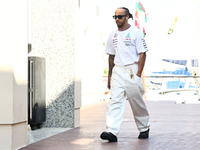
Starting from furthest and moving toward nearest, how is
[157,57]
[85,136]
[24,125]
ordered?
1. [157,57]
2. [85,136]
3. [24,125]

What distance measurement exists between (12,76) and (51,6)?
9.55 feet

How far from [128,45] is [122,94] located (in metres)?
0.66

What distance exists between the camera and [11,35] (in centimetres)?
425

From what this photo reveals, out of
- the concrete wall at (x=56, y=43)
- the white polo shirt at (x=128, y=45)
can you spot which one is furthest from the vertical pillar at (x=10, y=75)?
the concrete wall at (x=56, y=43)

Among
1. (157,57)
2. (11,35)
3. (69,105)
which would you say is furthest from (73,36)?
(157,57)

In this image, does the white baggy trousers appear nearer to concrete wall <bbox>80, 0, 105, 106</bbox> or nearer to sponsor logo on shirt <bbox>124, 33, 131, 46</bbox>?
sponsor logo on shirt <bbox>124, 33, 131, 46</bbox>

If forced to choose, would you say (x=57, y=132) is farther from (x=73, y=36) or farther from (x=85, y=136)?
(x=73, y=36)

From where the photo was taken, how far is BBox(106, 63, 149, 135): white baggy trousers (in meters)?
4.84

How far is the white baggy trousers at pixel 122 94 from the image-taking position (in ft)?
15.9

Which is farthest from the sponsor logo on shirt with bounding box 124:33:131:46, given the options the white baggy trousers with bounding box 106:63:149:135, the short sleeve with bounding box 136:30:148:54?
the white baggy trousers with bounding box 106:63:149:135

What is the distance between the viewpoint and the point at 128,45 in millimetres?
5000

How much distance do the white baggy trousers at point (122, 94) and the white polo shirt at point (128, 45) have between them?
9 cm

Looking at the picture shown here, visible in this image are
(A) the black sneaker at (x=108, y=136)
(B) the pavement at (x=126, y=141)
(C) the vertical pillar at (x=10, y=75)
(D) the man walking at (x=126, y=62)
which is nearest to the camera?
(C) the vertical pillar at (x=10, y=75)

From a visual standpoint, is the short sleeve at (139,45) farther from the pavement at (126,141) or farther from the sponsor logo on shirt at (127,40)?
the pavement at (126,141)
